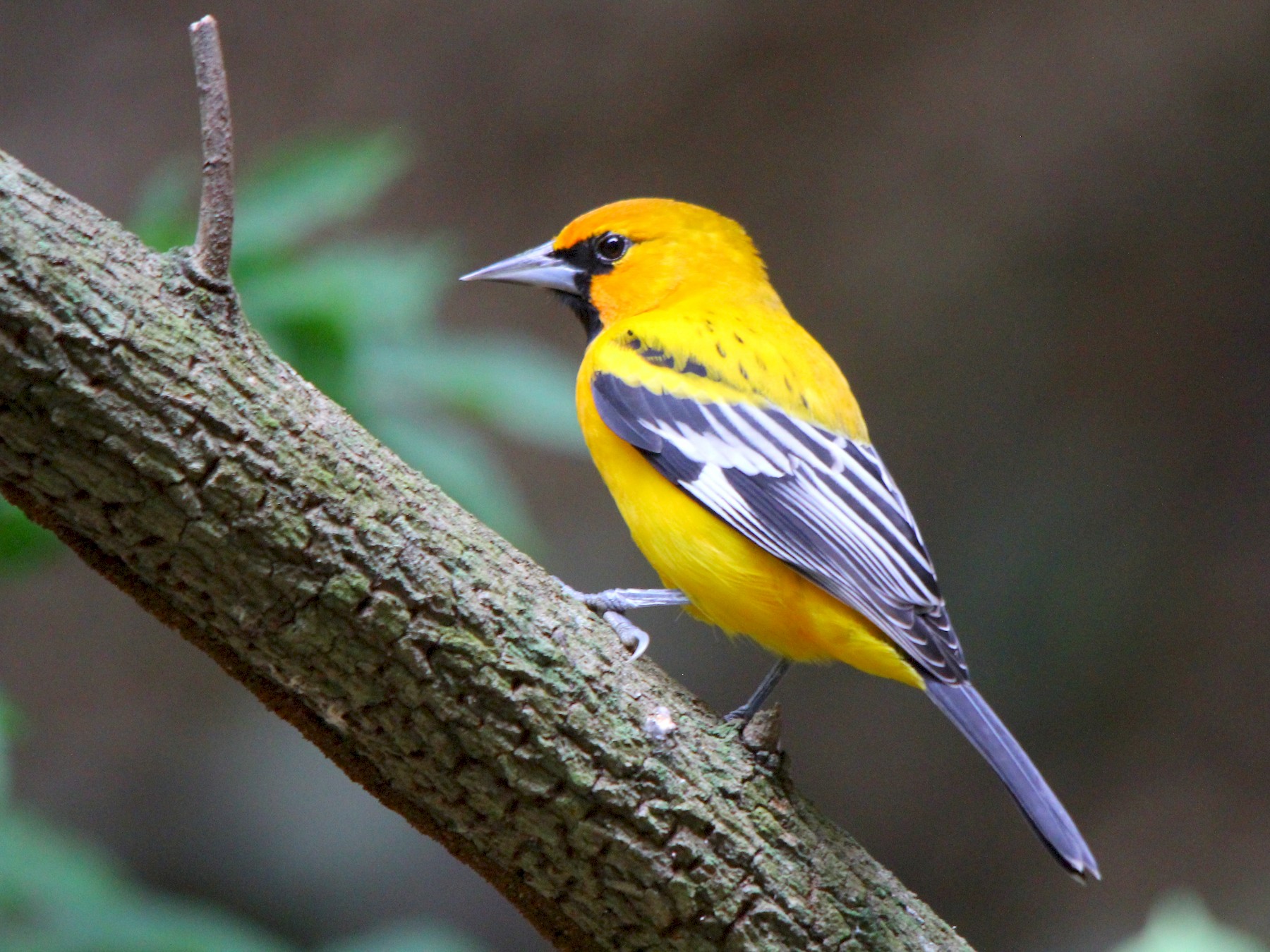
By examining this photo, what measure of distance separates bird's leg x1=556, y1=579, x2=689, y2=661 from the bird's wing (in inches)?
9.6

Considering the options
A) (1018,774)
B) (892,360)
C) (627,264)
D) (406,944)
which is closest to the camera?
→ (1018,774)

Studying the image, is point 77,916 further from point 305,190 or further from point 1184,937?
point 1184,937

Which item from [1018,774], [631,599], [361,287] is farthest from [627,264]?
[1018,774]

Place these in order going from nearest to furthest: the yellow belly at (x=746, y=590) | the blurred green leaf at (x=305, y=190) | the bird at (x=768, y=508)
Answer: the bird at (x=768, y=508)
the yellow belly at (x=746, y=590)
the blurred green leaf at (x=305, y=190)

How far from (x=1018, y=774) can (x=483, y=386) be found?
153 centimetres

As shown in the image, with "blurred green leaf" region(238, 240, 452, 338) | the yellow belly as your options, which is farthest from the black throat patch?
the yellow belly

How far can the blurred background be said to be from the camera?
20.3 feet

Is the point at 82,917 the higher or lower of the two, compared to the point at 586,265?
lower

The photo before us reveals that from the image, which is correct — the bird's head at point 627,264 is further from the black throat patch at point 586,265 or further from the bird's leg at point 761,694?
the bird's leg at point 761,694

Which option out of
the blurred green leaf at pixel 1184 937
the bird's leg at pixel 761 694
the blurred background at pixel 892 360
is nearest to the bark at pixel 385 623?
the bird's leg at pixel 761 694

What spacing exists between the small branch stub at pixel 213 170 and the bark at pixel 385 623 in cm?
4

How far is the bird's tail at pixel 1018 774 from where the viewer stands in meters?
2.23

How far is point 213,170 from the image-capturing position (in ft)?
6.25

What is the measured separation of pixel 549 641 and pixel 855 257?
5.43 meters
